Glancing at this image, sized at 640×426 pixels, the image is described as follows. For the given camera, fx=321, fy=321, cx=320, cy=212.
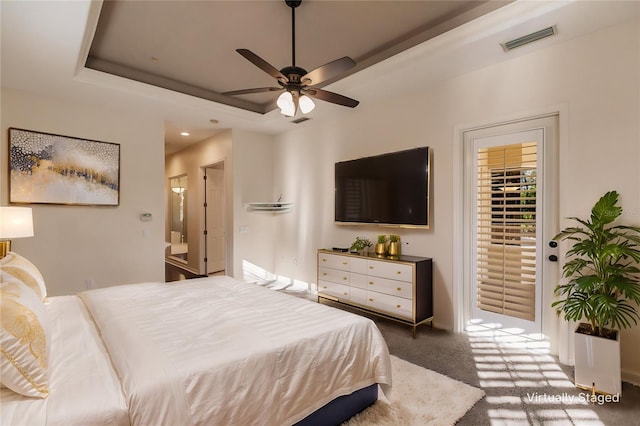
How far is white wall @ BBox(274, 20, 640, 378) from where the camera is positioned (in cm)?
248

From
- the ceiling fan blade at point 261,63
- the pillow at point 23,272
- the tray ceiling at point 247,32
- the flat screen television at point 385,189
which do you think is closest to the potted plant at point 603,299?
the flat screen television at point 385,189

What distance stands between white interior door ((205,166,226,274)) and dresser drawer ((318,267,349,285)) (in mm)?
3141

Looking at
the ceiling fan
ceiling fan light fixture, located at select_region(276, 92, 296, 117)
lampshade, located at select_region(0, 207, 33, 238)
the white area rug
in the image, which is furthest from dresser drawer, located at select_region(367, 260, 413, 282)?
lampshade, located at select_region(0, 207, 33, 238)

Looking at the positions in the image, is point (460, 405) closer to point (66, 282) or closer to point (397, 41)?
point (397, 41)

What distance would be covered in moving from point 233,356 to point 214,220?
5.84 meters

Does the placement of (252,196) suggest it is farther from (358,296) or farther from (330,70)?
(330,70)

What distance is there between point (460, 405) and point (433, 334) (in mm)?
1304

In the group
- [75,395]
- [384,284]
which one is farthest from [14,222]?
[384,284]

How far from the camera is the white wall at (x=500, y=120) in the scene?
8.14 ft

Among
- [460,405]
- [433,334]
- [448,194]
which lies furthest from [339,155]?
[460,405]

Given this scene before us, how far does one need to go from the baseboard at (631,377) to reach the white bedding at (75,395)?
3324 mm

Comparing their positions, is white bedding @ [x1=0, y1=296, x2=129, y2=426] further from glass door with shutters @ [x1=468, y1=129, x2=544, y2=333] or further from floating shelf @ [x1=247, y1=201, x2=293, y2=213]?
floating shelf @ [x1=247, y1=201, x2=293, y2=213]

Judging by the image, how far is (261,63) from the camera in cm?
236

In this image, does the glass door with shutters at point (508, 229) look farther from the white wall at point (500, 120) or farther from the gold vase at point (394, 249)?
the gold vase at point (394, 249)
